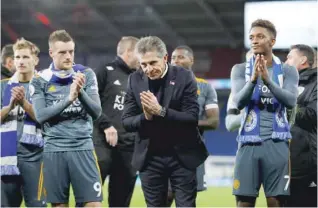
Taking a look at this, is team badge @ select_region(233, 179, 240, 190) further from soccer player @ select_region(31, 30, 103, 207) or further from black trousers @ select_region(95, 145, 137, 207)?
black trousers @ select_region(95, 145, 137, 207)

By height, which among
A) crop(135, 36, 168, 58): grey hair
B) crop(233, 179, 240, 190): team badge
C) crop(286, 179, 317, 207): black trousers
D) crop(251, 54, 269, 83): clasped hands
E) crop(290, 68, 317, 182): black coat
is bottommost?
crop(286, 179, 317, 207): black trousers

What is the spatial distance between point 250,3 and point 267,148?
12491mm

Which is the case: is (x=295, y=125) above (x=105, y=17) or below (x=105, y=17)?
below

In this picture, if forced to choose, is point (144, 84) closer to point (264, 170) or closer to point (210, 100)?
point (264, 170)

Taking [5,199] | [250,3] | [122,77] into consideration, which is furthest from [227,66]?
[5,199]

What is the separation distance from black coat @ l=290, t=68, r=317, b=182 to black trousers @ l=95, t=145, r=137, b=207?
1.74m

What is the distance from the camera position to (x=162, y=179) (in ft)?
14.2

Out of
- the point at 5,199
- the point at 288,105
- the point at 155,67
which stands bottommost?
the point at 5,199

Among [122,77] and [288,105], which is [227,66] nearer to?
[122,77]

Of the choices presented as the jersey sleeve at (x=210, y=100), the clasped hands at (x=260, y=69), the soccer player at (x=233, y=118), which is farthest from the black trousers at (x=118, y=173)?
the clasped hands at (x=260, y=69)

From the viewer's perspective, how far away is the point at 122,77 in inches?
250

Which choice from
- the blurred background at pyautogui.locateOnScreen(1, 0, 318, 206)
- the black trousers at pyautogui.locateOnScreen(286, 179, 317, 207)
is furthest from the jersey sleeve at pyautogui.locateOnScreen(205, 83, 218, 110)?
the blurred background at pyautogui.locateOnScreen(1, 0, 318, 206)

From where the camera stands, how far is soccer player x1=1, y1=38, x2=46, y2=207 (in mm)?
5188

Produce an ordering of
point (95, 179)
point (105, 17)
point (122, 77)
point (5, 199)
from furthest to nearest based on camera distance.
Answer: point (105, 17)
point (122, 77)
point (5, 199)
point (95, 179)
